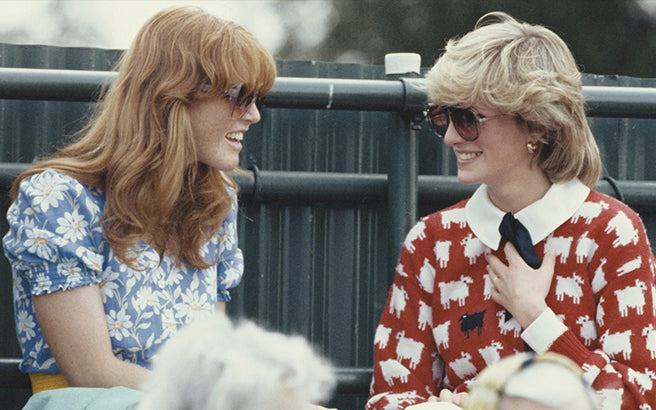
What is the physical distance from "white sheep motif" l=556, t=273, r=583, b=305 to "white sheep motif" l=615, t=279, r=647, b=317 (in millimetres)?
116

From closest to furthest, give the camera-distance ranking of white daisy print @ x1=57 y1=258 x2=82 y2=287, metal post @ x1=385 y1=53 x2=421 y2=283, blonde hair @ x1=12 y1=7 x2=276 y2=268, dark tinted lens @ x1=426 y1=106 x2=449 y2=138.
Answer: white daisy print @ x1=57 y1=258 x2=82 y2=287 < blonde hair @ x1=12 y1=7 x2=276 y2=268 < dark tinted lens @ x1=426 y1=106 x2=449 y2=138 < metal post @ x1=385 y1=53 x2=421 y2=283

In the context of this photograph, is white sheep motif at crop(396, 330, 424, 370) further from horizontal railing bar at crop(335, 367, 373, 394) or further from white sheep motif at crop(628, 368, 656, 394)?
white sheep motif at crop(628, 368, 656, 394)

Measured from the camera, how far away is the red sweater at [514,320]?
273 centimetres

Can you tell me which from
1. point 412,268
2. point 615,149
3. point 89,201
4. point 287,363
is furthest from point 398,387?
point 287,363

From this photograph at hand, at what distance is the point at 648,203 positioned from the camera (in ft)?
11.7

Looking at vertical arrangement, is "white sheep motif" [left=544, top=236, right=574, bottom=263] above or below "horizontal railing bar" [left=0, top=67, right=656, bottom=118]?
below

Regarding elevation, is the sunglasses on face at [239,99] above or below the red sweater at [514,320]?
above

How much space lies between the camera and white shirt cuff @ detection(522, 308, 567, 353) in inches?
108

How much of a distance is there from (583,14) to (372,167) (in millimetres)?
16217

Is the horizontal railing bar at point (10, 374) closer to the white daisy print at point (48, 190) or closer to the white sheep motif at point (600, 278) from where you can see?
the white daisy print at point (48, 190)

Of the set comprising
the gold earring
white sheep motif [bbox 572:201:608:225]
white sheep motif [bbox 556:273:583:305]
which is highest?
the gold earring

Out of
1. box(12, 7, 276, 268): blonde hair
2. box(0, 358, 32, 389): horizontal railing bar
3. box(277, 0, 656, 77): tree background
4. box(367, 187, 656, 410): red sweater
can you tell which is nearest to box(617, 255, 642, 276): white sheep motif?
box(367, 187, 656, 410): red sweater

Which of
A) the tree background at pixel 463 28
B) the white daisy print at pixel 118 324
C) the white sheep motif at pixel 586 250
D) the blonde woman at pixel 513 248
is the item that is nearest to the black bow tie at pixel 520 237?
the blonde woman at pixel 513 248

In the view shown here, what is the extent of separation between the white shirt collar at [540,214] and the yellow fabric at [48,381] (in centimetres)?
130
